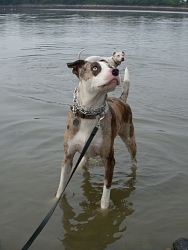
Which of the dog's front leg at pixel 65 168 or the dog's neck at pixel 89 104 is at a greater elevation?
the dog's neck at pixel 89 104

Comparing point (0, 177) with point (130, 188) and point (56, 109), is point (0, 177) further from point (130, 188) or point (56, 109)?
point (56, 109)

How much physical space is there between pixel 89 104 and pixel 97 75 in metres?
0.50

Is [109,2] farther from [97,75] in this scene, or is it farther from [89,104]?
[97,75]

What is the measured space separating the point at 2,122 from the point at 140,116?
3.53 metres

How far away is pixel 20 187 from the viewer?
5.43 meters

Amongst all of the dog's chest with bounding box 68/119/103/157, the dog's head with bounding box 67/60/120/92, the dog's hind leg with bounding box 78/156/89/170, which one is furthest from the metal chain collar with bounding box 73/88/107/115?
the dog's hind leg with bounding box 78/156/89/170

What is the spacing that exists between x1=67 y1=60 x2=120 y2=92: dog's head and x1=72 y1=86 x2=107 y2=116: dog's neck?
164 millimetres

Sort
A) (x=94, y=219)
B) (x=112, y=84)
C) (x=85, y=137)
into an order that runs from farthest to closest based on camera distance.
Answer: (x=94, y=219)
(x=85, y=137)
(x=112, y=84)

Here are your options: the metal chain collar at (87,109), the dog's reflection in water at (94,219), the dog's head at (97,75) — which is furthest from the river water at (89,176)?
the dog's head at (97,75)

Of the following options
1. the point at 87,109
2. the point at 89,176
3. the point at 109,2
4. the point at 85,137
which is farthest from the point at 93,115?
the point at 109,2

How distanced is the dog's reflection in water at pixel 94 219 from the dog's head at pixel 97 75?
1.86 m

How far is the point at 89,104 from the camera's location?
14.3 feet

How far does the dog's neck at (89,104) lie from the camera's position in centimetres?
432

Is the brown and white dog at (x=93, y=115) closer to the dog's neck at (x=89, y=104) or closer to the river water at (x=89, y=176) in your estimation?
the dog's neck at (x=89, y=104)
